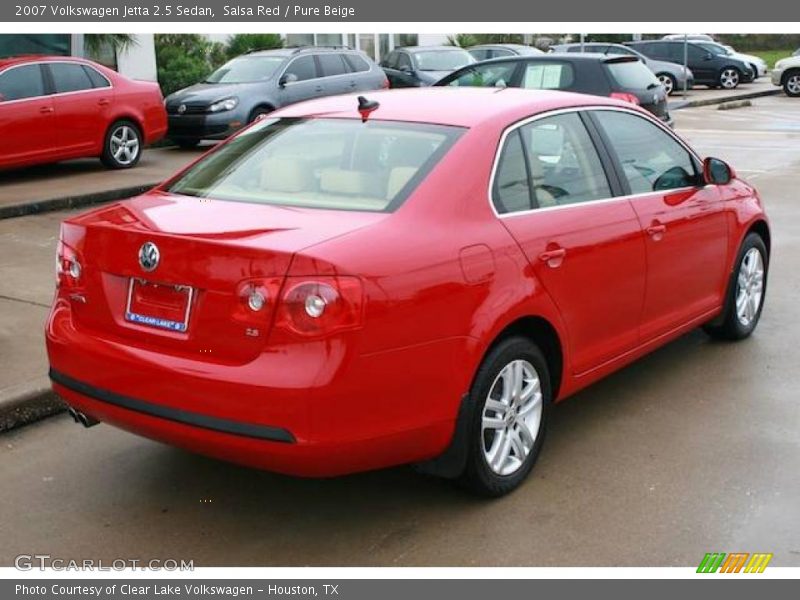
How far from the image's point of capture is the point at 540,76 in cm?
1412

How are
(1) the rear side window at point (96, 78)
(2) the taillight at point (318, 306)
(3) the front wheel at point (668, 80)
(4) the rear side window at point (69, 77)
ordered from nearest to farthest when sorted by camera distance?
(2) the taillight at point (318, 306)
(4) the rear side window at point (69, 77)
(1) the rear side window at point (96, 78)
(3) the front wheel at point (668, 80)

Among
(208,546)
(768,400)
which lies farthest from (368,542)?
(768,400)

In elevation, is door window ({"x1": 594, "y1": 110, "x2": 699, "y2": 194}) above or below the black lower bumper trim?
above

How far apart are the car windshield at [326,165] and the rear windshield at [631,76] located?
9875 millimetres

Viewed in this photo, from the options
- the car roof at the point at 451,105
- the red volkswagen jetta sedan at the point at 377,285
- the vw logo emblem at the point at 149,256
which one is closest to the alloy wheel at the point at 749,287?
the red volkswagen jetta sedan at the point at 377,285

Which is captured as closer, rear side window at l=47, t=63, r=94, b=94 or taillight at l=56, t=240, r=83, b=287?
taillight at l=56, t=240, r=83, b=287

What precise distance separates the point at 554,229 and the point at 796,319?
3202mm

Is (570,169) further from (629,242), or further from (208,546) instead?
(208,546)

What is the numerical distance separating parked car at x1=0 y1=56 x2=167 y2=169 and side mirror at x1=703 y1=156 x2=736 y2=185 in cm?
886

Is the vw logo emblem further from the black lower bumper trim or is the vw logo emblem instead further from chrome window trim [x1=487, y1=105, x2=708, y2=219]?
chrome window trim [x1=487, y1=105, x2=708, y2=219]

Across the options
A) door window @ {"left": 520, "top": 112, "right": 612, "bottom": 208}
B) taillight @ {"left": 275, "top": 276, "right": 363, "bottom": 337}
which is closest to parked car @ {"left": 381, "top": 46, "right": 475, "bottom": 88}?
door window @ {"left": 520, "top": 112, "right": 612, "bottom": 208}

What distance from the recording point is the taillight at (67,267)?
4.12m

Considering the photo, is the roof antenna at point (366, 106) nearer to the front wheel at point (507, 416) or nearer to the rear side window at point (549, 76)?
the front wheel at point (507, 416)

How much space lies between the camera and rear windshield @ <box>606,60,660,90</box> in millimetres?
13922
